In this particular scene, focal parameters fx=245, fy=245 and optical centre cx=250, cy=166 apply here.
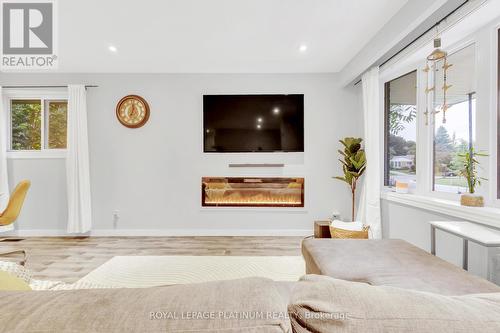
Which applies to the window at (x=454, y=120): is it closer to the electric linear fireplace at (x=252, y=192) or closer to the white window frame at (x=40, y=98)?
the electric linear fireplace at (x=252, y=192)

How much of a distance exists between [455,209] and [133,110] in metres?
4.16

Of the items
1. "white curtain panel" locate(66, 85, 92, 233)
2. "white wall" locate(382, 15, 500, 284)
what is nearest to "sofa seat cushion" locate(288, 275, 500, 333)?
"white wall" locate(382, 15, 500, 284)

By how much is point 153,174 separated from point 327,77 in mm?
3142

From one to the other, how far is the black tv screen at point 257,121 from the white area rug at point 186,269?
1663 mm

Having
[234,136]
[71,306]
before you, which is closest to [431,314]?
[71,306]

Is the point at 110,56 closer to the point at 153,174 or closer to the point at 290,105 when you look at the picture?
the point at 153,174

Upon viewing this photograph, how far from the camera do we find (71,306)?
1.48 ft

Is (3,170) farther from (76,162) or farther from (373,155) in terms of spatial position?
(373,155)

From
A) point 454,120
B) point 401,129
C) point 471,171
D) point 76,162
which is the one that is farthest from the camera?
point 76,162

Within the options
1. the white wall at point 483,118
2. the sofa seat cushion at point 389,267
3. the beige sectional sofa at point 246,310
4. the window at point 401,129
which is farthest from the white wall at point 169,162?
the beige sectional sofa at point 246,310

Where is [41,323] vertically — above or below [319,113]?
below

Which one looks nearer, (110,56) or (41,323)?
(41,323)

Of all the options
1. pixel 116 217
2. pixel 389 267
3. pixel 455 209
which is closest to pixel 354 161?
pixel 455 209

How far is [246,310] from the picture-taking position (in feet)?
1.46
